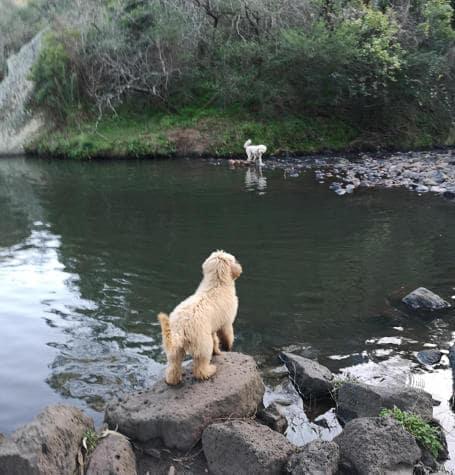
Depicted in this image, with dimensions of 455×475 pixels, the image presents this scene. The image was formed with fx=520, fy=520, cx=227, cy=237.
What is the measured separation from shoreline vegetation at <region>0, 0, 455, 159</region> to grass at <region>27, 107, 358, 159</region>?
0.08 meters

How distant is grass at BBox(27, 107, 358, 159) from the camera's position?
30.8 meters

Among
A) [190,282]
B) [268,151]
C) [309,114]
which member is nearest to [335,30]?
[309,114]

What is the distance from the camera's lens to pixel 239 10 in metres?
32.2

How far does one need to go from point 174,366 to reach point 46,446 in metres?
1.55

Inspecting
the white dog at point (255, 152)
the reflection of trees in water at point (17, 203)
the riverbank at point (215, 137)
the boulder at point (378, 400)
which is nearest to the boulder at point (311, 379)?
the boulder at point (378, 400)

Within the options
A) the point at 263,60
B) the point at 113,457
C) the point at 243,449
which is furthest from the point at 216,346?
the point at 263,60

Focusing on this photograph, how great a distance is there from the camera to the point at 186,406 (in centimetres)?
551

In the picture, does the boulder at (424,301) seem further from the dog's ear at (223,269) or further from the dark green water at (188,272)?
the dog's ear at (223,269)

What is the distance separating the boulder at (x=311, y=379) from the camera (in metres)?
6.61

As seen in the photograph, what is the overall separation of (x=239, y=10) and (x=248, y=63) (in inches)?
130

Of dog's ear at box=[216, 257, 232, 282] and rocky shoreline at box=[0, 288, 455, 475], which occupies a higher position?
dog's ear at box=[216, 257, 232, 282]

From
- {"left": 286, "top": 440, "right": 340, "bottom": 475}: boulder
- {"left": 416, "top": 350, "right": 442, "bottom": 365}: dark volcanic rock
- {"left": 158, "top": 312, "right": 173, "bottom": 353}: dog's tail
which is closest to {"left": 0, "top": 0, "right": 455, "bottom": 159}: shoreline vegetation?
{"left": 416, "top": 350, "right": 442, "bottom": 365}: dark volcanic rock

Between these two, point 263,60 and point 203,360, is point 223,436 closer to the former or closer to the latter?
point 203,360

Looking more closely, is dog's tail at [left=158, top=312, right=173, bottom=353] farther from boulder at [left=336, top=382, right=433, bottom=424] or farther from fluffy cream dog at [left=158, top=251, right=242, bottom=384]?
boulder at [left=336, top=382, right=433, bottom=424]
